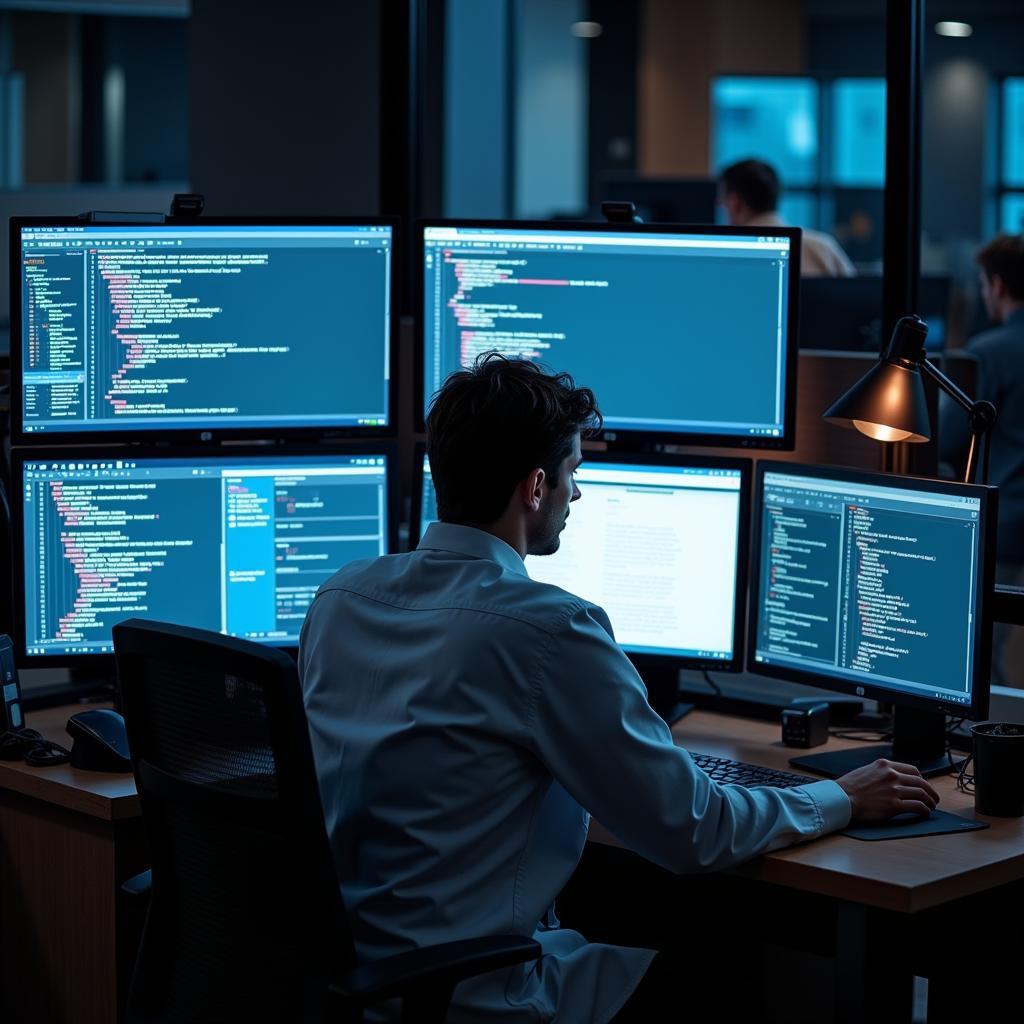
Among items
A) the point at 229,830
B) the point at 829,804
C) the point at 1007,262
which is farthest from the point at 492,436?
the point at 1007,262

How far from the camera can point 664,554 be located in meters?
2.42

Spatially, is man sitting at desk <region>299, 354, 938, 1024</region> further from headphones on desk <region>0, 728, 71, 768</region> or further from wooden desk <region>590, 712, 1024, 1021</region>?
headphones on desk <region>0, 728, 71, 768</region>

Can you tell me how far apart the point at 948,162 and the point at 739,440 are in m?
10.0

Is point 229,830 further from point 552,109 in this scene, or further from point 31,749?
point 552,109

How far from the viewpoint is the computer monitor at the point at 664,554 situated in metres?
2.39

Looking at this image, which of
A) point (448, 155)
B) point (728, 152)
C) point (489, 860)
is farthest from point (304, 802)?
point (728, 152)

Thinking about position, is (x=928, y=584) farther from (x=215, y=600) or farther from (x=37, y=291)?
(x=37, y=291)

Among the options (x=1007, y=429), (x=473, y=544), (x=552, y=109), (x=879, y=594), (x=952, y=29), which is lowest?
(x=879, y=594)

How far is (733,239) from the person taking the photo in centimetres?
243

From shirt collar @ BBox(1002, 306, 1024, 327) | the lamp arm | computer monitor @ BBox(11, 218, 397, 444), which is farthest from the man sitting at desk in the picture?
shirt collar @ BBox(1002, 306, 1024, 327)

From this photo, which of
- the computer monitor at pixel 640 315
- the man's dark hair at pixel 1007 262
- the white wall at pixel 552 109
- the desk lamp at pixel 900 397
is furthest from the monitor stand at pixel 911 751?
the white wall at pixel 552 109

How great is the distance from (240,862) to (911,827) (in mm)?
855

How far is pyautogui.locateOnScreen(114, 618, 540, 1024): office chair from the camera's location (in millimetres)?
1538

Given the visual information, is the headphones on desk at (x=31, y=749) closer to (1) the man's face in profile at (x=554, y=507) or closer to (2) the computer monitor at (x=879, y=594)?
(1) the man's face in profile at (x=554, y=507)
